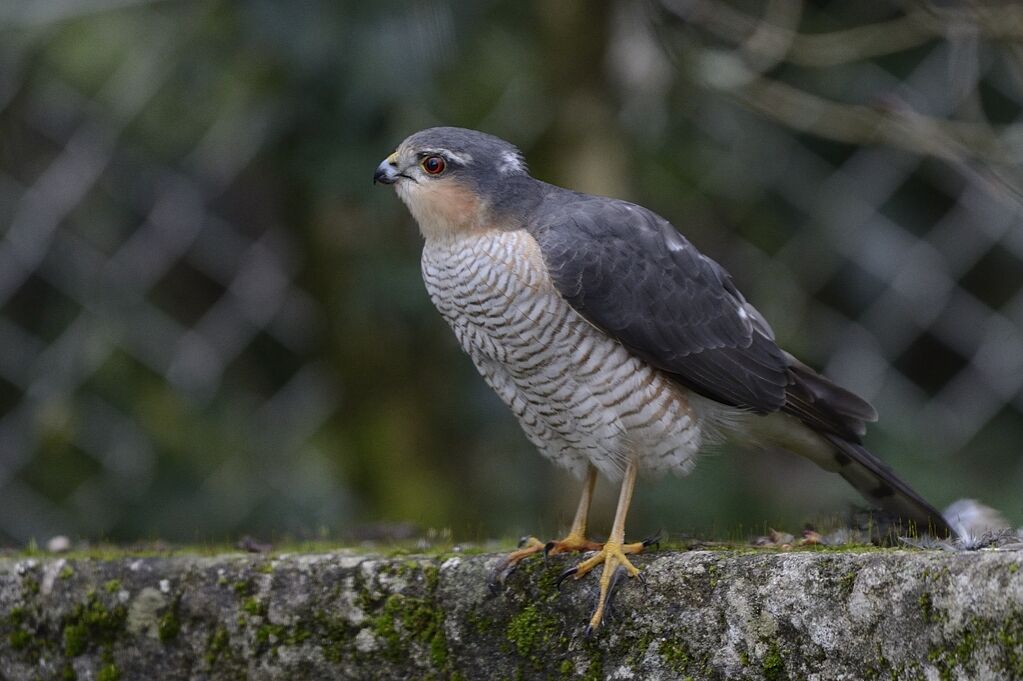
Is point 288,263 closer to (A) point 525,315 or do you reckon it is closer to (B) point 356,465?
(B) point 356,465

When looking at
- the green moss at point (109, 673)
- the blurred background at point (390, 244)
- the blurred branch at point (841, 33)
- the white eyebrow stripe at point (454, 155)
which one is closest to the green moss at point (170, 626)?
the green moss at point (109, 673)

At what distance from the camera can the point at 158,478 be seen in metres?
5.15

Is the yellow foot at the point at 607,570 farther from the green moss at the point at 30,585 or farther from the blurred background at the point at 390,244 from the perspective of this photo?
the blurred background at the point at 390,244

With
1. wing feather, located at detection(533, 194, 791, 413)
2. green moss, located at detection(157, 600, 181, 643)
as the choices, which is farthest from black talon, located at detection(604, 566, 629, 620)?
green moss, located at detection(157, 600, 181, 643)

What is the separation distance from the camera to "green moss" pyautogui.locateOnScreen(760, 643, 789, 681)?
217 cm

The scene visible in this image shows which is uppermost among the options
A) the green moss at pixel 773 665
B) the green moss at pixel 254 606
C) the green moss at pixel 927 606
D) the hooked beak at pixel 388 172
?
the hooked beak at pixel 388 172

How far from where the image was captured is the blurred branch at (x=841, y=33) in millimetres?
3809

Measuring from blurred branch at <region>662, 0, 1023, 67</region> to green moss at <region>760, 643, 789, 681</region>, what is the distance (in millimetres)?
2308

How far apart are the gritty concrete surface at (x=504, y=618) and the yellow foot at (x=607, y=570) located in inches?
0.9

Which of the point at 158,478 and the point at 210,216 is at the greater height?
the point at 210,216

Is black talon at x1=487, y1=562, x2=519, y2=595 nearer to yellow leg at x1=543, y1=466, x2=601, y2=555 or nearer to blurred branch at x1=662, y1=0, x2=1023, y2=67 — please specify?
yellow leg at x1=543, y1=466, x2=601, y2=555

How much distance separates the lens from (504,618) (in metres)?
2.57

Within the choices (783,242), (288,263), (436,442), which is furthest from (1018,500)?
(288,263)

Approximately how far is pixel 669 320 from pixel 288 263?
3.03m
